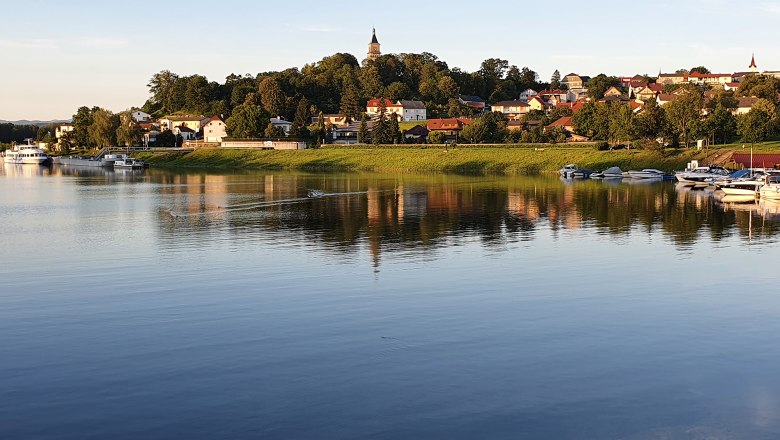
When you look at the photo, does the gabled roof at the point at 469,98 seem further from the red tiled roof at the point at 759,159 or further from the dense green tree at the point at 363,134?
the red tiled roof at the point at 759,159

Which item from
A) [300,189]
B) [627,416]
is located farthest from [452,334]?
[300,189]

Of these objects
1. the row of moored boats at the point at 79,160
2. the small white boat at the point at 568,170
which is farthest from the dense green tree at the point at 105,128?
the small white boat at the point at 568,170

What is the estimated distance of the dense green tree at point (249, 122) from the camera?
128625 millimetres

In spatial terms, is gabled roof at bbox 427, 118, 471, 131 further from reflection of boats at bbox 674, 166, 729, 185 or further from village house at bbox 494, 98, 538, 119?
reflection of boats at bbox 674, 166, 729, 185

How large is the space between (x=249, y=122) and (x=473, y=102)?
181 ft

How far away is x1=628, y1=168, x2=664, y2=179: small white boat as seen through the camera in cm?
7344

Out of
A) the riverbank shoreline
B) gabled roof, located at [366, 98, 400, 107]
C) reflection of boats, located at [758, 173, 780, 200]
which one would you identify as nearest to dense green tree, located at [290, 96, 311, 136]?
the riverbank shoreline

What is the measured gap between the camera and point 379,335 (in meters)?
17.0

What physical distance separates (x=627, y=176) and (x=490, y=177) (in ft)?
44.7

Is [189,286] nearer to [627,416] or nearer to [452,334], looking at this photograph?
[452,334]

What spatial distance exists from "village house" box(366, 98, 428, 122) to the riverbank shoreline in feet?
120

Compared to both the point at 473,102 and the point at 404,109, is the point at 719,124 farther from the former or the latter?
the point at 473,102

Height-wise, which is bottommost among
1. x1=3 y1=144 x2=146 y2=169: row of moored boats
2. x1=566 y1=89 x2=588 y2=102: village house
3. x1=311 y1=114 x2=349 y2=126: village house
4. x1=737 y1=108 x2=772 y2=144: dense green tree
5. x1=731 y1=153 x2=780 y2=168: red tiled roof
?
x1=731 y1=153 x2=780 y2=168: red tiled roof

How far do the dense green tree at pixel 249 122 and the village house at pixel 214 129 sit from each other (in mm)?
8930
